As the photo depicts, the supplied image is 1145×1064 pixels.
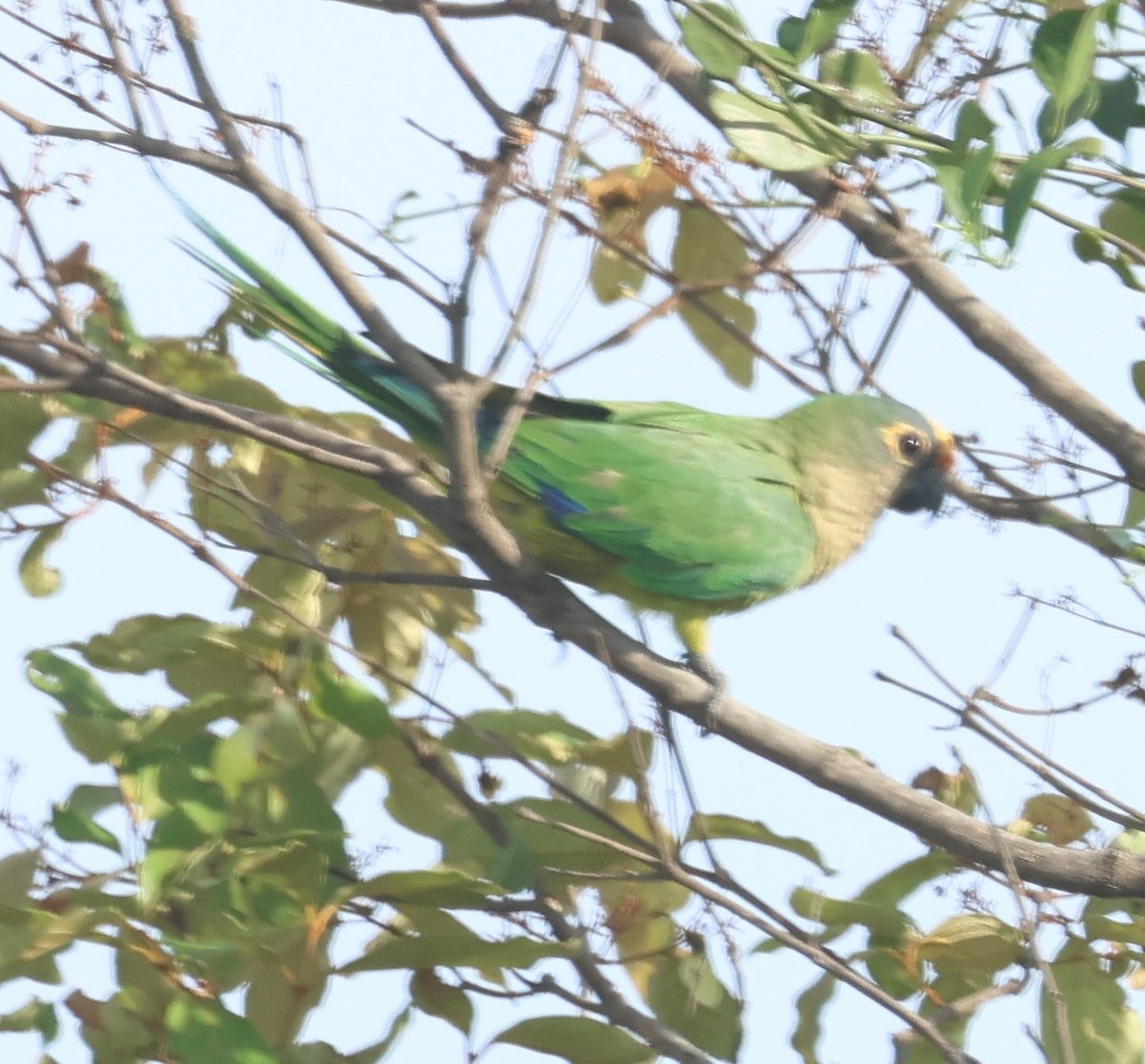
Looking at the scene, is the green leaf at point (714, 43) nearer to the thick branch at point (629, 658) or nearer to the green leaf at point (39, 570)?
the thick branch at point (629, 658)

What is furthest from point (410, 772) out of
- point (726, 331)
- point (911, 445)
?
point (911, 445)

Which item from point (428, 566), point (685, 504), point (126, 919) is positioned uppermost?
point (685, 504)

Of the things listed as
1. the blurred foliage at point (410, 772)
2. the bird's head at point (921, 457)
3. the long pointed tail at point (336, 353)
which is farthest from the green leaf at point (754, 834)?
the bird's head at point (921, 457)

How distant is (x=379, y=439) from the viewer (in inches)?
99.1

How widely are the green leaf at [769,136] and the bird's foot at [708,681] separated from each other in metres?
0.83

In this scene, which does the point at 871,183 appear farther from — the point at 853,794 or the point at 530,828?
the point at 530,828

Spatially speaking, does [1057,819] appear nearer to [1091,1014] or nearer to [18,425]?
[1091,1014]

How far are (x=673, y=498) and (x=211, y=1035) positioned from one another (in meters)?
1.69

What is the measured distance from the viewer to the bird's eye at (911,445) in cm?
376

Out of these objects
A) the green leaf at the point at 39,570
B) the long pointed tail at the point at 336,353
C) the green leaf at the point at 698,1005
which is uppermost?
the long pointed tail at the point at 336,353

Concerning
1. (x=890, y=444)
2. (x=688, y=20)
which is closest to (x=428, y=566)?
(x=688, y=20)

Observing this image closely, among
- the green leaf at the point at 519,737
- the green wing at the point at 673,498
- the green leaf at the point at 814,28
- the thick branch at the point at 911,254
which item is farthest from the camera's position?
the green wing at the point at 673,498

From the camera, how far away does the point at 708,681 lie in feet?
9.87

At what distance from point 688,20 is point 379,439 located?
83 centimetres
